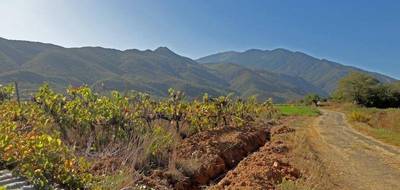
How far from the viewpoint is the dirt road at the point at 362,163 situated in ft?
35.8

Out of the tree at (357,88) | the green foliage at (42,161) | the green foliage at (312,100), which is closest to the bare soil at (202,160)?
the green foliage at (42,161)

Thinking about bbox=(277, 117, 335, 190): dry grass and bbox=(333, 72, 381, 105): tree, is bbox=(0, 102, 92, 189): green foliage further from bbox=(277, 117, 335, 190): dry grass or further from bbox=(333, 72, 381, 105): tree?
bbox=(333, 72, 381, 105): tree

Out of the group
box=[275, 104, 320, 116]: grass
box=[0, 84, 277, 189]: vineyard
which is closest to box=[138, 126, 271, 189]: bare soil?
box=[0, 84, 277, 189]: vineyard

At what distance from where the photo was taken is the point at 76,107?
38.6 ft

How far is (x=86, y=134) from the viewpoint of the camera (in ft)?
38.4

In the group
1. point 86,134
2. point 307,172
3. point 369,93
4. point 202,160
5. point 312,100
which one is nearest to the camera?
point 307,172

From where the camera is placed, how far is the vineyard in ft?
21.5

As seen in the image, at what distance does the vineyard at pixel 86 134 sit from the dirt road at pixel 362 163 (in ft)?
13.6

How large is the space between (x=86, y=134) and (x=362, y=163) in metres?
7.76

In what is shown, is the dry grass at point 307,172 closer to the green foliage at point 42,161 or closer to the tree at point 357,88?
the green foliage at point 42,161

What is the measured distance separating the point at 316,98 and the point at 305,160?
7559cm

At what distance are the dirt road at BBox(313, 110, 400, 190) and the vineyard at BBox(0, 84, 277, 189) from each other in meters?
4.13

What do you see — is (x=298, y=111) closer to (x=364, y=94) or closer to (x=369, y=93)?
(x=364, y=94)

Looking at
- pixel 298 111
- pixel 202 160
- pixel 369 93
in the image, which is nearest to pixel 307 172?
pixel 202 160
